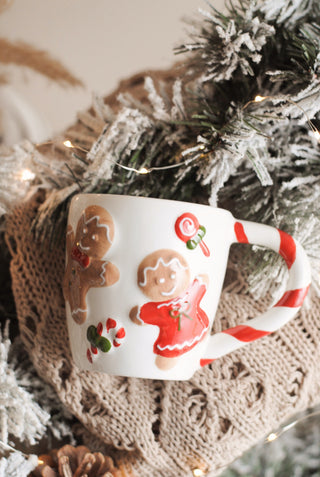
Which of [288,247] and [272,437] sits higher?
[288,247]

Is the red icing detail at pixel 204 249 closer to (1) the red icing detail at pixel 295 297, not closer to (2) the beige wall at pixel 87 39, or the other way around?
(1) the red icing detail at pixel 295 297

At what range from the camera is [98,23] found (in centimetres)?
78

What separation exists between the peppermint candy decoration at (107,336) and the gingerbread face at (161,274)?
0.05 metres

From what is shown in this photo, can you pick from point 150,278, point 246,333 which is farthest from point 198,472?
point 150,278

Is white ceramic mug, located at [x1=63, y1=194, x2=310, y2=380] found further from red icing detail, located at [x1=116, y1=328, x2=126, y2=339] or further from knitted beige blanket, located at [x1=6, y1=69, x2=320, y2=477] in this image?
knitted beige blanket, located at [x1=6, y1=69, x2=320, y2=477]

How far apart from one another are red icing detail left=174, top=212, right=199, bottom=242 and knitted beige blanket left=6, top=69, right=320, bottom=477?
0.62 feet

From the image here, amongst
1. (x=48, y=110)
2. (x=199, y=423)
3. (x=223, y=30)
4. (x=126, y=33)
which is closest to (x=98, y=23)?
(x=126, y=33)

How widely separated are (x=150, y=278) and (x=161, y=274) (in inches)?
0.5

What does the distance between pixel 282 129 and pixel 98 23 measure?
0.43m

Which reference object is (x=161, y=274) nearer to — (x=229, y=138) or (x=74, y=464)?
(x=229, y=138)

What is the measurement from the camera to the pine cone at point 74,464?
22.9 inches

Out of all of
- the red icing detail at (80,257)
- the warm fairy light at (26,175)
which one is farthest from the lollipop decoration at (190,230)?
the warm fairy light at (26,175)

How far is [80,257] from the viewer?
476mm

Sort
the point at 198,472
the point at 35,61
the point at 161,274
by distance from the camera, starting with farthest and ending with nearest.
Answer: the point at 35,61 → the point at 198,472 → the point at 161,274
